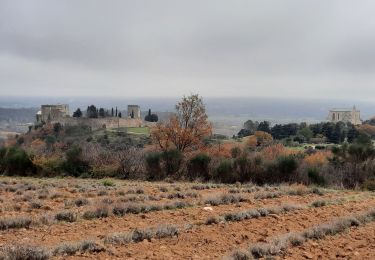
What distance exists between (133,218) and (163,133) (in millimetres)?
30936

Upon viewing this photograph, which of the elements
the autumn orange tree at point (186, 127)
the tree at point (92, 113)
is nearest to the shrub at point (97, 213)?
the autumn orange tree at point (186, 127)

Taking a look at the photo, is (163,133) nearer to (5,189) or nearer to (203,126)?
(203,126)

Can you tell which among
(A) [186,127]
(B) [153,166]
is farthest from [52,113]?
(B) [153,166]

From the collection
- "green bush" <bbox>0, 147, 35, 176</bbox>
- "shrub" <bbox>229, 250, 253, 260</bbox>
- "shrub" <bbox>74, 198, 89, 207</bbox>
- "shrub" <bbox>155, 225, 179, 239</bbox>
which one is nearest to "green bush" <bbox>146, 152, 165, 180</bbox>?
"green bush" <bbox>0, 147, 35, 176</bbox>

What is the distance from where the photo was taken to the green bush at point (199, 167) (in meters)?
24.1

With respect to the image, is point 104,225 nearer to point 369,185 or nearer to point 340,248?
point 340,248

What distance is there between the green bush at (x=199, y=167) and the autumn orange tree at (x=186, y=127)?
44.4 feet

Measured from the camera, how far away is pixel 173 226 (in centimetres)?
759

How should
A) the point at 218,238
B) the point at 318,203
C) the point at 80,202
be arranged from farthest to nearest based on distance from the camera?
the point at 80,202
the point at 318,203
the point at 218,238

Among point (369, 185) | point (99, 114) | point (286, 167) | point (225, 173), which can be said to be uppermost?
point (99, 114)

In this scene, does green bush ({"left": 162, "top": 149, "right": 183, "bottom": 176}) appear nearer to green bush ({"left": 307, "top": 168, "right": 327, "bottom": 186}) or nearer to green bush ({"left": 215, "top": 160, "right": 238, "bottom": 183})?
green bush ({"left": 215, "top": 160, "right": 238, "bottom": 183})

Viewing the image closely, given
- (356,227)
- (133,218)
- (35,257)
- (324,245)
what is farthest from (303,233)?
(35,257)

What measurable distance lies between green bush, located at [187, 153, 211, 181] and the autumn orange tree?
13.5 metres

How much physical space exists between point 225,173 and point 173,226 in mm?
15283
